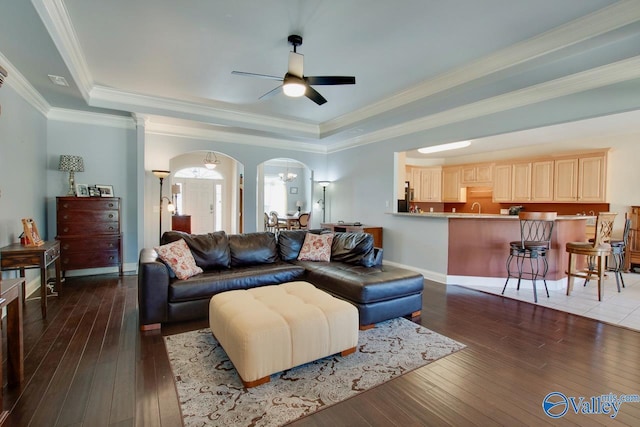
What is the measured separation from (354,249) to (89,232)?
13.2ft

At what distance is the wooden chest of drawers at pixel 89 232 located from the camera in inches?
179

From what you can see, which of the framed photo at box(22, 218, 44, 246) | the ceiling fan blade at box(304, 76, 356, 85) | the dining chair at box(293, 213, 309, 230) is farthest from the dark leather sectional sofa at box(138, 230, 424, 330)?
the dining chair at box(293, 213, 309, 230)

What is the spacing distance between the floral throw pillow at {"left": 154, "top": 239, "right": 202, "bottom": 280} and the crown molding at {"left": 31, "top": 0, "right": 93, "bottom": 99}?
7.12 ft

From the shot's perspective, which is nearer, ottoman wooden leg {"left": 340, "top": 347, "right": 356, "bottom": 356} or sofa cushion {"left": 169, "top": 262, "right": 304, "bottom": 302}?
ottoman wooden leg {"left": 340, "top": 347, "right": 356, "bottom": 356}

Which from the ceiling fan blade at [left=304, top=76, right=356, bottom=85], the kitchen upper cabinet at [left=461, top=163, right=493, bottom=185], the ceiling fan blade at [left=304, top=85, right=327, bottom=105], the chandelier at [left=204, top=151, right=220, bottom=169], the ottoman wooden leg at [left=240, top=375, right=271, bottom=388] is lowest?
the ottoman wooden leg at [left=240, top=375, right=271, bottom=388]

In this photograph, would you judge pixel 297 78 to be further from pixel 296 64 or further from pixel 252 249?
pixel 252 249

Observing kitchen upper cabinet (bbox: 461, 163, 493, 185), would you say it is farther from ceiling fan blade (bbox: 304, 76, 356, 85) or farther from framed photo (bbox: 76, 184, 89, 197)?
framed photo (bbox: 76, 184, 89, 197)

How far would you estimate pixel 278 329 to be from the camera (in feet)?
7.04

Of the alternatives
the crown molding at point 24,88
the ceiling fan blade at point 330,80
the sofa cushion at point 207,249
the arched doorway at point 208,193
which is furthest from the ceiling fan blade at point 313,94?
the arched doorway at point 208,193

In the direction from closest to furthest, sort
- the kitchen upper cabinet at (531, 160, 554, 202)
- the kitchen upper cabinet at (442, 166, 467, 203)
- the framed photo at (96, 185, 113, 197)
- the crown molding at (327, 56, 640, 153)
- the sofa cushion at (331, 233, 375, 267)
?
the crown molding at (327, 56, 640, 153) < the sofa cushion at (331, 233, 375, 267) < the framed photo at (96, 185, 113, 197) < the kitchen upper cabinet at (531, 160, 554, 202) < the kitchen upper cabinet at (442, 166, 467, 203)

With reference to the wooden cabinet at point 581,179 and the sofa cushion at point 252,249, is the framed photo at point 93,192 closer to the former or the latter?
the sofa cushion at point 252,249

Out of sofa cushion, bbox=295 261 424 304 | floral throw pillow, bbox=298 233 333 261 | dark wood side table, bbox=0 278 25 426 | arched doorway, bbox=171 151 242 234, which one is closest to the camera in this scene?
dark wood side table, bbox=0 278 25 426

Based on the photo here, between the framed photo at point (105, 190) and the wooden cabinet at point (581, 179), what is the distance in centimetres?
896

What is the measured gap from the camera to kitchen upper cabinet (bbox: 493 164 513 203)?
25.1 ft
